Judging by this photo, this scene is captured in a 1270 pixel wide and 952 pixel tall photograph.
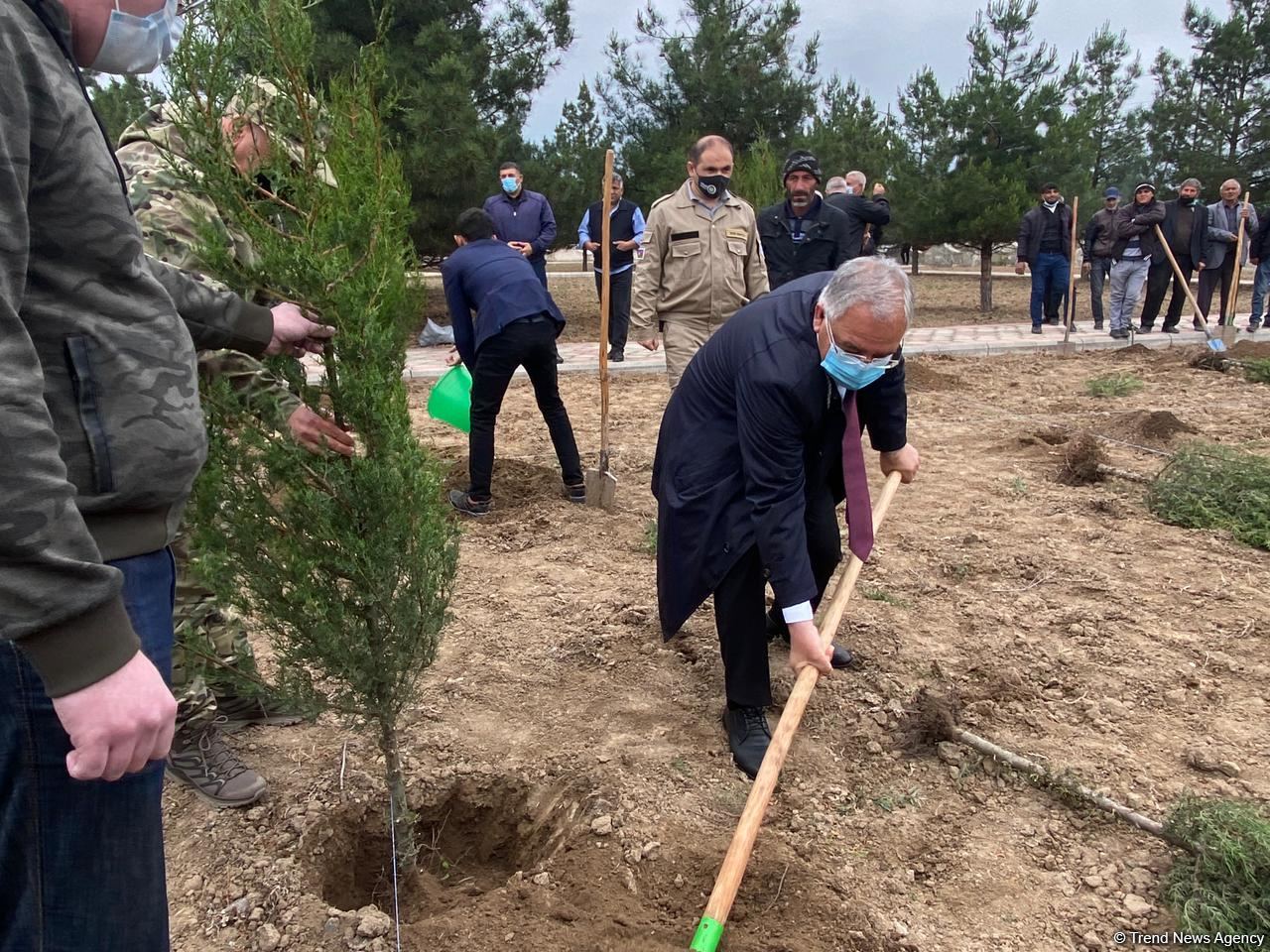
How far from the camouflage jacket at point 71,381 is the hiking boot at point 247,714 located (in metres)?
1.82

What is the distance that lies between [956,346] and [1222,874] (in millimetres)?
9954

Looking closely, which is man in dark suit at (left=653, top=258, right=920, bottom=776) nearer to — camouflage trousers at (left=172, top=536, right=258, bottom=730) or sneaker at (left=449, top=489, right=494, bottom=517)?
camouflage trousers at (left=172, top=536, right=258, bottom=730)

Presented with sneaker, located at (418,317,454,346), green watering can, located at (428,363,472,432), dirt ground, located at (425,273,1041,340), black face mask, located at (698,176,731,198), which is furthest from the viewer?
dirt ground, located at (425,273,1041,340)

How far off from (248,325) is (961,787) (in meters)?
2.48

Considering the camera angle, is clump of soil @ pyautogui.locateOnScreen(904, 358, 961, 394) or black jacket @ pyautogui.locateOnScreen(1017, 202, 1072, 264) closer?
clump of soil @ pyautogui.locateOnScreen(904, 358, 961, 394)

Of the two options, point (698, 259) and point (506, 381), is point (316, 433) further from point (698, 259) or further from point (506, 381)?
point (698, 259)

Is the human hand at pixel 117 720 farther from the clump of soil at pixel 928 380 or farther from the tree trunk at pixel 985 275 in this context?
the tree trunk at pixel 985 275

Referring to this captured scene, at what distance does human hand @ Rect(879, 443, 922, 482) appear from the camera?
3580mm

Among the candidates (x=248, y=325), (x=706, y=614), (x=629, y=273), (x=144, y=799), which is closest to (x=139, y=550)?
(x=144, y=799)

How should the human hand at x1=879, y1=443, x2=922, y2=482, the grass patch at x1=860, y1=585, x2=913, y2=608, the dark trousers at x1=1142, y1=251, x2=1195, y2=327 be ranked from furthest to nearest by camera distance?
the dark trousers at x1=1142, y1=251, x2=1195, y2=327 < the grass patch at x1=860, y1=585, x2=913, y2=608 < the human hand at x1=879, y1=443, x2=922, y2=482

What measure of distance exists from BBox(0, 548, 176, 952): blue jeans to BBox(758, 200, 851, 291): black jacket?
577 cm

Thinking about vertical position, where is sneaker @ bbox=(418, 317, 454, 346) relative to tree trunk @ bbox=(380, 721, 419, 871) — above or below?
above

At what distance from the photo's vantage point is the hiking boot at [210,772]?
269cm

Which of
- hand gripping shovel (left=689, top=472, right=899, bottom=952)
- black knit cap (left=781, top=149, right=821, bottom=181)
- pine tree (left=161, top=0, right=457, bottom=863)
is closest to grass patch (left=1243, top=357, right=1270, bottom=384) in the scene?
black knit cap (left=781, top=149, right=821, bottom=181)
